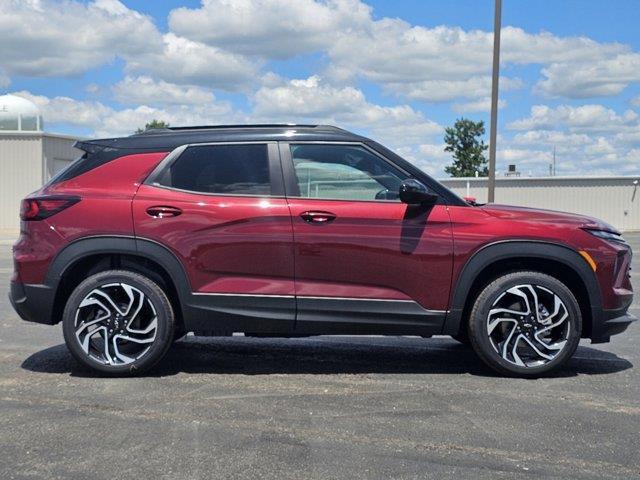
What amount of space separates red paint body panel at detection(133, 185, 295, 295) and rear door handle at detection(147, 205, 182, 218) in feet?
0.08

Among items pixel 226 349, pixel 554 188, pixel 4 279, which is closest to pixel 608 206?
pixel 554 188

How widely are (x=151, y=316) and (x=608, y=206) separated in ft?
105

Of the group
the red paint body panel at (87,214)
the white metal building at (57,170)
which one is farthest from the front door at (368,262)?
the white metal building at (57,170)

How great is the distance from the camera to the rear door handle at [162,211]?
5039 millimetres

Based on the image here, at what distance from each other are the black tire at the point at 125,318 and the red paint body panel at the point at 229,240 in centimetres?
29

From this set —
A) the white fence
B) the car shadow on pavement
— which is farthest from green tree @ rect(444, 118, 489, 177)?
the car shadow on pavement

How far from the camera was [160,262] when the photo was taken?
5.05 meters

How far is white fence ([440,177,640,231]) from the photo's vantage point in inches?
1308

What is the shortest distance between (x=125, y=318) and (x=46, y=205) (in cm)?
100

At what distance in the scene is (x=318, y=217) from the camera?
4992 millimetres

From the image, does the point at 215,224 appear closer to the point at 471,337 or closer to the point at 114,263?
the point at 114,263

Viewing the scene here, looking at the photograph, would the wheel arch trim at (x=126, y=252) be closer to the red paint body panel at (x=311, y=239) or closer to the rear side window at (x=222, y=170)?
the red paint body panel at (x=311, y=239)

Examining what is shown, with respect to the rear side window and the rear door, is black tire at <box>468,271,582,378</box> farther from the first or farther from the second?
the rear side window

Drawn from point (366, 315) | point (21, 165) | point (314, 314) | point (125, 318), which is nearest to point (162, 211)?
point (125, 318)
